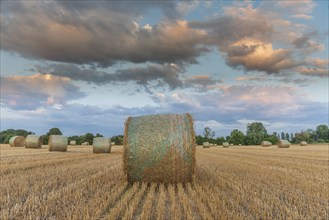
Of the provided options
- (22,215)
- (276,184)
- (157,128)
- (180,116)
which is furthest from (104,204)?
(276,184)

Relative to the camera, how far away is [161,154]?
745 cm

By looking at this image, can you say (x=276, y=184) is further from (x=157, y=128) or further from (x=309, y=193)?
(x=157, y=128)

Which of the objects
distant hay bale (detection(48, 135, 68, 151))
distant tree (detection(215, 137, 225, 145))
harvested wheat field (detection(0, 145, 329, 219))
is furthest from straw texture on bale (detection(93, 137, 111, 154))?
distant tree (detection(215, 137, 225, 145))

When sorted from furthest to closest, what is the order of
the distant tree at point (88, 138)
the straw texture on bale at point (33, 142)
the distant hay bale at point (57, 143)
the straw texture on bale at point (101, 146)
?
the distant tree at point (88, 138)
the straw texture on bale at point (33, 142)
the distant hay bale at point (57, 143)
the straw texture on bale at point (101, 146)

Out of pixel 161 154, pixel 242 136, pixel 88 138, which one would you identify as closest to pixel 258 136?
pixel 242 136

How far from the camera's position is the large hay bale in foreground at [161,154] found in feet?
24.3

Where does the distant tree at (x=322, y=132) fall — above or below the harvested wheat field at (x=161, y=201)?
above

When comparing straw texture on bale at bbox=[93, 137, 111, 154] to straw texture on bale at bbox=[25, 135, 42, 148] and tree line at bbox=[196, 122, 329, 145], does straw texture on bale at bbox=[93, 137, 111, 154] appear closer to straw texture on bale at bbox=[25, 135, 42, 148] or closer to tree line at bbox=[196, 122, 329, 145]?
straw texture on bale at bbox=[25, 135, 42, 148]

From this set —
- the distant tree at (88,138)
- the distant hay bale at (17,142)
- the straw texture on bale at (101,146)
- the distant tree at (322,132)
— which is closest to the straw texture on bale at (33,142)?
the distant hay bale at (17,142)

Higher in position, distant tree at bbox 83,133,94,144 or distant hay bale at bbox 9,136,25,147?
distant tree at bbox 83,133,94,144

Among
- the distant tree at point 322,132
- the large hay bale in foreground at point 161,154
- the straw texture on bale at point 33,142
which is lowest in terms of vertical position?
the large hay bale in foreground at point 161,154

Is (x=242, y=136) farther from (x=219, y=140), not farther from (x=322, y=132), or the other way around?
(x=322, y=132)

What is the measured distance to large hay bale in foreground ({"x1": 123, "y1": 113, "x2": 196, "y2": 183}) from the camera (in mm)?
7422

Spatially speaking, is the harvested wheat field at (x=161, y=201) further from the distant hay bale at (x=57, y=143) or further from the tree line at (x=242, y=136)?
the tree line at (x=242, y=136)
